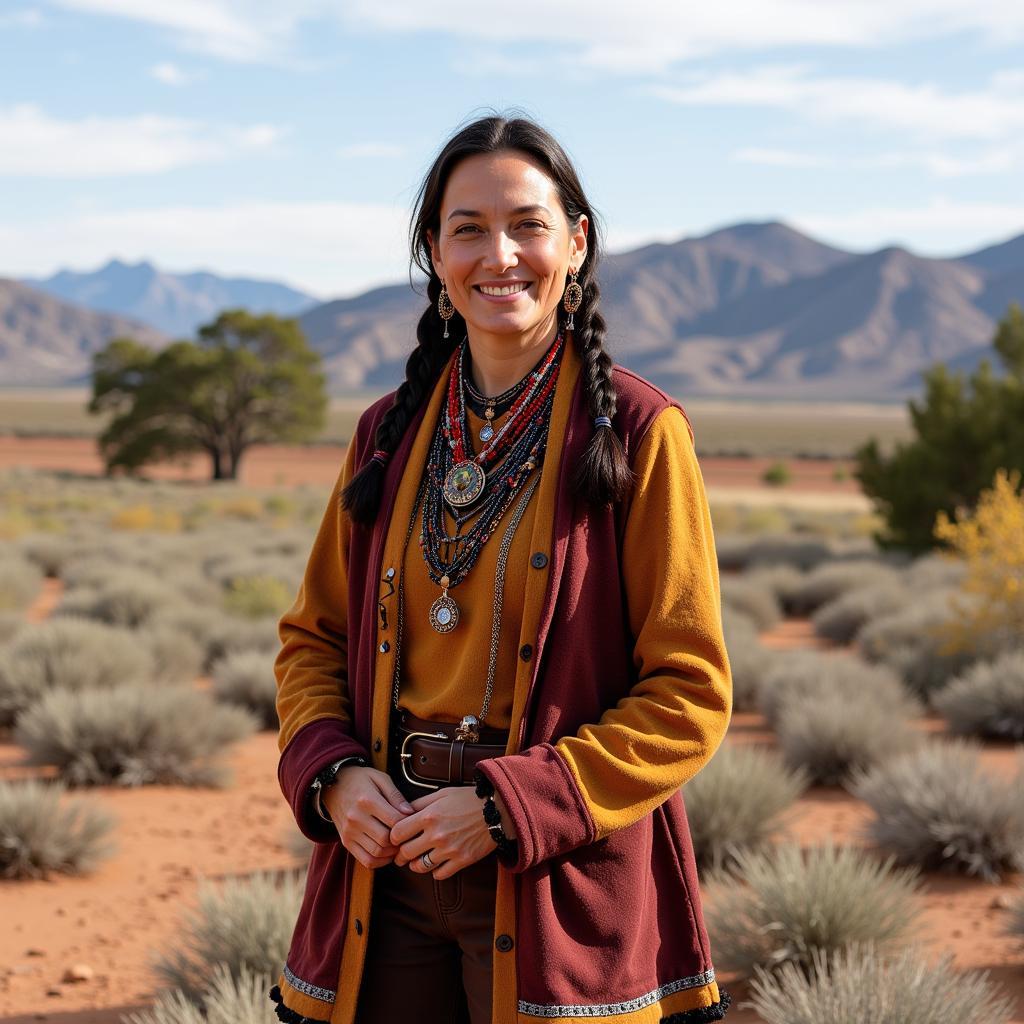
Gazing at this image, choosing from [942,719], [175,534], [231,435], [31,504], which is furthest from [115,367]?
[942,719]

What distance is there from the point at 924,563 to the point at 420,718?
14749 mm

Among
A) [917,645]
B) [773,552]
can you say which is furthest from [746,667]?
[773,552]

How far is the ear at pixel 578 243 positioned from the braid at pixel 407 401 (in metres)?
0.32

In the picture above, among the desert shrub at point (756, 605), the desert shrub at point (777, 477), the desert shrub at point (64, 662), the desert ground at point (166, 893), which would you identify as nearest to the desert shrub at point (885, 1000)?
the desert ground at point (166, 893)

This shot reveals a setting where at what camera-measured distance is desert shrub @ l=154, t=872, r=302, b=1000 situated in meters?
4.61

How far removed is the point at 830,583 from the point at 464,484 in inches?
551

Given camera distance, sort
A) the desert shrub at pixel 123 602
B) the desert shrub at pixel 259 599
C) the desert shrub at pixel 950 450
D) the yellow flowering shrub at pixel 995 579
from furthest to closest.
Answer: the desert shrub at pixel 950 450, the desert shrub at pixel 259 599, the desert shrub at pixel 123 602, the yellow flowering shrub at pixel 995 579

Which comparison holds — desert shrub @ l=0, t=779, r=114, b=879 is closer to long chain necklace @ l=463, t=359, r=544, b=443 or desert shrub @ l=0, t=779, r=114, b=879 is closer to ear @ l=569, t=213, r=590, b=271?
long chain necklace @ l=463, t=359, r=544, b=443

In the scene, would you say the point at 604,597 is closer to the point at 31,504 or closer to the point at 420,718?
the point at 420,718

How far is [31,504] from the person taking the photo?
30.4 metres

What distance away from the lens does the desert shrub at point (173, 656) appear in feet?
34.1

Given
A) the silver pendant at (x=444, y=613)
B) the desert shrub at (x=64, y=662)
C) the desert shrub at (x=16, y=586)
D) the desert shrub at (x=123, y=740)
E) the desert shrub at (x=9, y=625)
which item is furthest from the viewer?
the desert shrub at (x=16, y=586)

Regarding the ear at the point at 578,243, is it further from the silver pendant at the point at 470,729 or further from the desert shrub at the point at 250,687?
the desert shrub at the point at 250,687

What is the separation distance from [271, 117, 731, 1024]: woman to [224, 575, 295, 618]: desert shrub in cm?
1066
